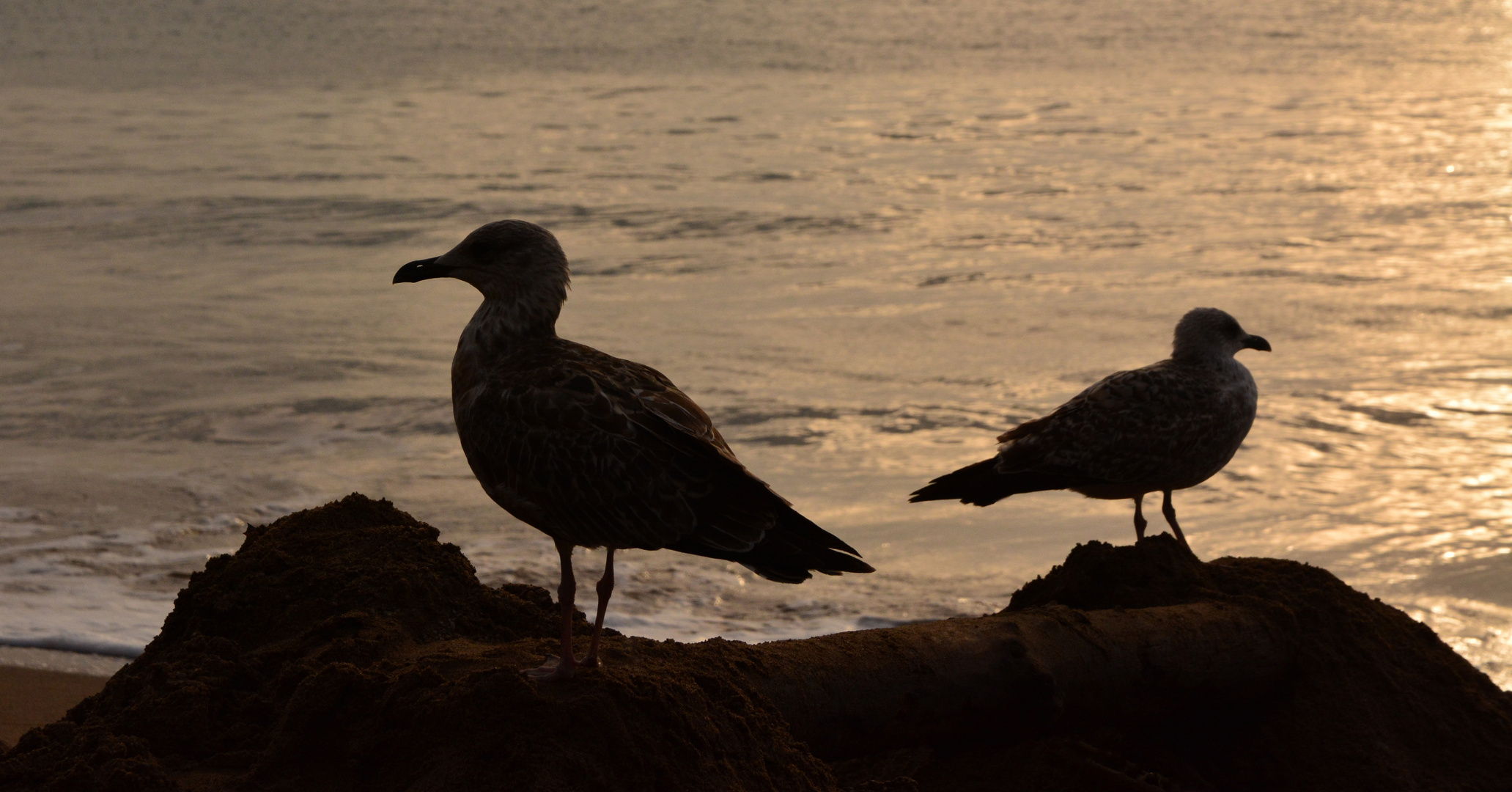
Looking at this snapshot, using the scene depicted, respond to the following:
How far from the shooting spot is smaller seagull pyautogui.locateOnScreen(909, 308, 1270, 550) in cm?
646

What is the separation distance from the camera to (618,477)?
12.9 ft

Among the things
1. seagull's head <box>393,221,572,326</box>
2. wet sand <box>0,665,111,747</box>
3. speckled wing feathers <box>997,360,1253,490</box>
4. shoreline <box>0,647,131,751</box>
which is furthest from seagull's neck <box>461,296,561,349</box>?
speckled wing feathers <box>997,360,1253,490</box>

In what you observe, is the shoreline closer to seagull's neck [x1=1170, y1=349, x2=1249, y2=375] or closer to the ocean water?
the ocean water

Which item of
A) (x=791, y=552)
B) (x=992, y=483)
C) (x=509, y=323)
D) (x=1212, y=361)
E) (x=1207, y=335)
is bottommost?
(x=992, y=483)

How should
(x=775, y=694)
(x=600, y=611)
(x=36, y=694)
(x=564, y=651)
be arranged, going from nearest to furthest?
(x=564, y=651) → (x=600, y=611) → (x=775, y=694) → (x=36, y=694)

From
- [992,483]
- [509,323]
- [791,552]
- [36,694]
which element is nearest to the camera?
[791,552]

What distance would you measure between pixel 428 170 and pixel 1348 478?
13.9 metres

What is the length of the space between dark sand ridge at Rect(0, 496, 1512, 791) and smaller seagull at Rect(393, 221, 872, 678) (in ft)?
1.02

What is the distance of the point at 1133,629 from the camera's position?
4965 millimetres

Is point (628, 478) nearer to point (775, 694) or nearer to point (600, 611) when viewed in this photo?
point (600, 611)

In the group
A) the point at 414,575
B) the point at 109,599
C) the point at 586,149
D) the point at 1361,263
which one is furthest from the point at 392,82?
the point at 414,575

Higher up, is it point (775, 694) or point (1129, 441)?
point (1129, 441)

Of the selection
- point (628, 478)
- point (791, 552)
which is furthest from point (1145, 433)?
point (628, 478)

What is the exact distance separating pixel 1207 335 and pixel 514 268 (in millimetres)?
3887
